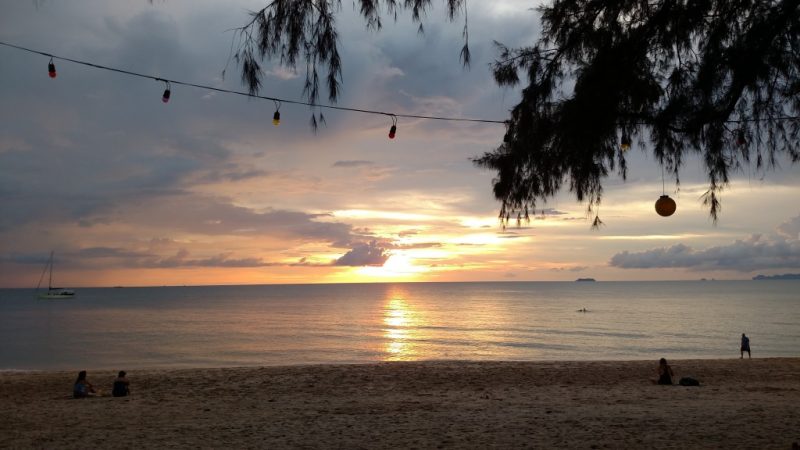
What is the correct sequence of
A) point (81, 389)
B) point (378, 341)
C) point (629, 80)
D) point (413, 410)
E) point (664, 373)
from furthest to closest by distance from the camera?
point (378, 341) → point (664, 373) → point (81, 389) → point (413, 410) → point (629, 80)

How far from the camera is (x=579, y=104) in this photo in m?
5.74

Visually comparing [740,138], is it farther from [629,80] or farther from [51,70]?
[51,70]

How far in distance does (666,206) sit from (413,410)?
23.7 feet

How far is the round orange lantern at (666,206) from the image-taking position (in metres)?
6.84

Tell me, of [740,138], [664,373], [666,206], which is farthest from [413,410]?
[740,138]

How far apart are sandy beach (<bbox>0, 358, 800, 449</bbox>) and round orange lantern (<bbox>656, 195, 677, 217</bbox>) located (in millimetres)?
3776

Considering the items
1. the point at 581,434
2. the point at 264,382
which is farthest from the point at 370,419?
the point at 264,382

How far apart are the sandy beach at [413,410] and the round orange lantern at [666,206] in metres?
3.78

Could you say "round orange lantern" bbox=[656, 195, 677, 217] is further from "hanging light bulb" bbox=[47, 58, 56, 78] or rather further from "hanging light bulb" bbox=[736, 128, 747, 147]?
"hanging light bulb" bbox=[47, 58, 56, 78]

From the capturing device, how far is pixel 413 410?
39.7 feet

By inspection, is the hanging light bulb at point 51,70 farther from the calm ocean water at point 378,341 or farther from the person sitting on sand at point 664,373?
the calm ocean water at point 378,341

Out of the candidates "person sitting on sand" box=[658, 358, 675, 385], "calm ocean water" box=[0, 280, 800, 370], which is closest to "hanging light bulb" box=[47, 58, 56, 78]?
"person sitting on sand" box=[658, 358, 675, 385]

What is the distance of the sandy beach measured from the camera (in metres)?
9.31

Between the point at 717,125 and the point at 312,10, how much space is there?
4.42 metres
